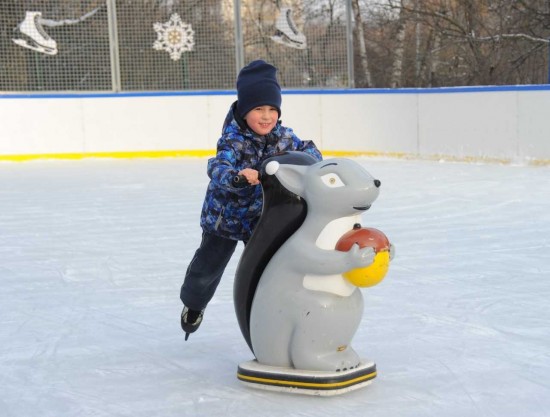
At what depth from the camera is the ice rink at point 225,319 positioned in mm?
2484

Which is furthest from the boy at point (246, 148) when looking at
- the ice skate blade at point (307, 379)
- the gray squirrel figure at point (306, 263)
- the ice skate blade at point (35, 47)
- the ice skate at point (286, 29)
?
the ice skate blade at point (35, 47)

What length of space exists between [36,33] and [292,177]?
33.0ft

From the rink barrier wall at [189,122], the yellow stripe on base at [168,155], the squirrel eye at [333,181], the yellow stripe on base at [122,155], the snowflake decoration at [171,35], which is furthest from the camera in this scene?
the snowflake decoration at [171,35]

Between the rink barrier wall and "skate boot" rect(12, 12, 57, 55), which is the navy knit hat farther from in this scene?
"skate boot" rect(12, 12, 57, 55)

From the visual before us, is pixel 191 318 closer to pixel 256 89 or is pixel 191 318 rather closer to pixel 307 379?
pixel 307 379

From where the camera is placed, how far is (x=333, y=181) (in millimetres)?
2352

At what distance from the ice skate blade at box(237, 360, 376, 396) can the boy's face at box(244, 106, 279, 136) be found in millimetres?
643

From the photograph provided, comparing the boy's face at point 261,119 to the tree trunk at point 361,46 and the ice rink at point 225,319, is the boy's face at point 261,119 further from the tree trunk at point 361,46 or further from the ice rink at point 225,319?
the tree trunk at point 361,46

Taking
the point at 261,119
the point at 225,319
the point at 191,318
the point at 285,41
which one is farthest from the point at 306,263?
the point at 285,41

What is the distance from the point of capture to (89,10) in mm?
11938

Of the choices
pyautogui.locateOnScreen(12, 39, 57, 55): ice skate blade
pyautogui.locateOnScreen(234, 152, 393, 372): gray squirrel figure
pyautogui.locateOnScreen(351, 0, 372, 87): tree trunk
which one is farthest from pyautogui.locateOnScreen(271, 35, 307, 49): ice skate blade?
pyautogui.locateOnScreen(234, 152, 393, 372): gray squirrel figure

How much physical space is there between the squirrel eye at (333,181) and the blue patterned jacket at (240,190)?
0.26m

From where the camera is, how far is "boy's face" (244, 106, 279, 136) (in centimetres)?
259

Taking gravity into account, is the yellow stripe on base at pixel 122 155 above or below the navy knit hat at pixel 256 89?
below
